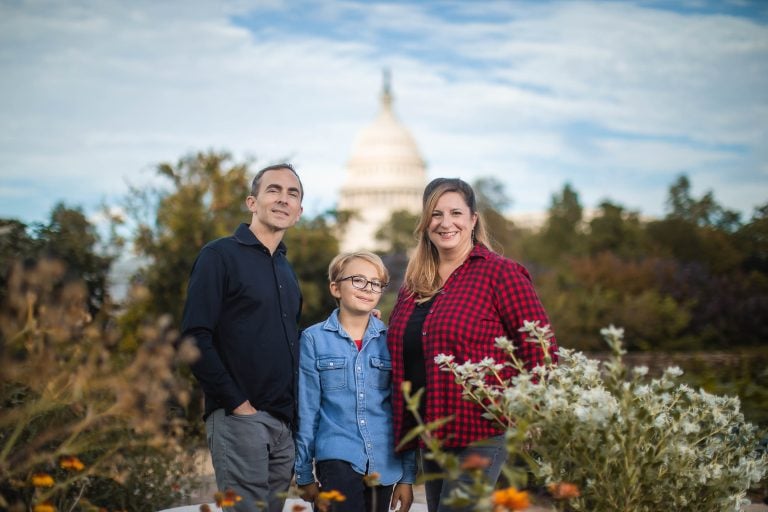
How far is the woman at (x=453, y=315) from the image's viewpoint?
11.3 ft

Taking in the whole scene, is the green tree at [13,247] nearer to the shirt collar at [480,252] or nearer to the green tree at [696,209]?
the shirt collar at [480,252]

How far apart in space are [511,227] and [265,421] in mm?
47009

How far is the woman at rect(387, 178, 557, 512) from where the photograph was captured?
3.46m

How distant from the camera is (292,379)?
3623mm

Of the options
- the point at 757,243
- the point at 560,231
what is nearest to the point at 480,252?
the point at 757,243

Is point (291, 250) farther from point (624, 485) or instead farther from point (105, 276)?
point (624, 485)

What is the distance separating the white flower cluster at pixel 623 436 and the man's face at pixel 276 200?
1056mm

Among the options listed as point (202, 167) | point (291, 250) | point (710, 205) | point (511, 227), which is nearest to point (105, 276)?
point (202, 167)

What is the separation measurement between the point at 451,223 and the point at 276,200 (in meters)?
0.78

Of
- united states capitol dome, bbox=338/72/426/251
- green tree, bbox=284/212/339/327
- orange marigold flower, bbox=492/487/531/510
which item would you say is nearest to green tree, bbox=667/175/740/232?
green tree, bbox=284/212/339/327

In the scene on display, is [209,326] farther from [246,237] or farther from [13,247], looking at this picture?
[13,247]

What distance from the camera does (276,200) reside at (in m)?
3.74

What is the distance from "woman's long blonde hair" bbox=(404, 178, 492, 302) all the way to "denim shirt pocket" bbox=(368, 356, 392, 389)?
32 cm

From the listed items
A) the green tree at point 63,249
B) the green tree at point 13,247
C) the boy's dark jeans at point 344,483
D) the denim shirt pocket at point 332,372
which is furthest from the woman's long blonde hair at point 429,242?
the green tree at point 13,247
